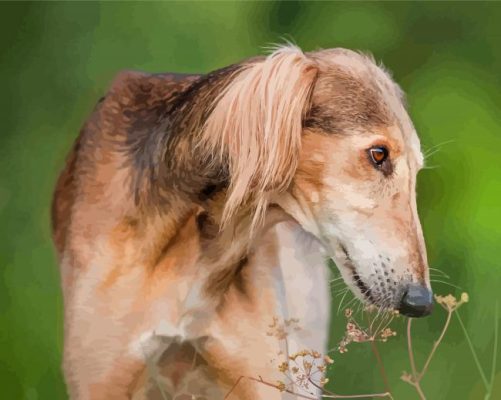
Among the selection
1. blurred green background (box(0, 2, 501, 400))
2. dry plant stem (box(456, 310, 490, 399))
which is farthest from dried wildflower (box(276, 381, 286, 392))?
dry plant stem (box(456, 310, 490, 399))

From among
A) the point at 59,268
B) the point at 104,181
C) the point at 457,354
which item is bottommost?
the point at 457,354

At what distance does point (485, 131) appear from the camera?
5.15 ft

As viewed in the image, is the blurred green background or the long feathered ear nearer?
the long feathered ear

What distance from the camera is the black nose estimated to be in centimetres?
136

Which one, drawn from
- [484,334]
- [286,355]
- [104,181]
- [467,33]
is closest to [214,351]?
[286,355]

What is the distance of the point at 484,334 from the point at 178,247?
0.56 meters

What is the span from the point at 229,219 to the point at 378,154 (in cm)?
27

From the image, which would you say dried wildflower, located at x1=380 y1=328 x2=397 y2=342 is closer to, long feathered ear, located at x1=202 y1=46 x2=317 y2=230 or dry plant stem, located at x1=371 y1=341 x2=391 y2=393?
dry plant stem, located at x1=371 y1=341 x2=391 y2=393

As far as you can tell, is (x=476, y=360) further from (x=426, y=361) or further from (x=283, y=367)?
(x=283, y=367)

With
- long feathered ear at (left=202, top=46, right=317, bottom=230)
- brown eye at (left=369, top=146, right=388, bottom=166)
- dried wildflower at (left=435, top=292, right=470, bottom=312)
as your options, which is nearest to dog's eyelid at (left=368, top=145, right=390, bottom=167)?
brown eye at (left=369, top=146, right=388, bottom=166)

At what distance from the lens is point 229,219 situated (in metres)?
1.43

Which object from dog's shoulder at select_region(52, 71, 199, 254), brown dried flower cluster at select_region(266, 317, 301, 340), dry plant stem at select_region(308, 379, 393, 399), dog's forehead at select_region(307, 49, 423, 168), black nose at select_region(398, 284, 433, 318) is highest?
dog's forehead at select_region(307, 49, 423, 168)

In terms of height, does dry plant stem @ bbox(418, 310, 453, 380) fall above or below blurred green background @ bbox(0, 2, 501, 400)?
below

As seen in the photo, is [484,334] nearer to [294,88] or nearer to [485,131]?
[485,131]
